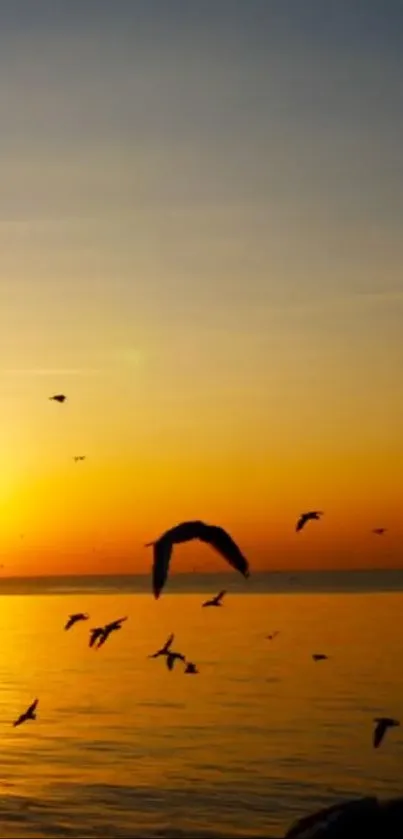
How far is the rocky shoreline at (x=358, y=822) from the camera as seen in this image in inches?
821

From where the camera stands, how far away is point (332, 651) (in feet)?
196

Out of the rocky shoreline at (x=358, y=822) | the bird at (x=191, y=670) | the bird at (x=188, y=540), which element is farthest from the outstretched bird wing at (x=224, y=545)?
the bird at (x=191, y=670)

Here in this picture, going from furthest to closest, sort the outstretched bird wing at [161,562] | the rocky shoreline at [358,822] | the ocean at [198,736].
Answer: the ocean at [198,736]
the rocky shoreline at [358,822]
the outstretched bird wing at [161,562]

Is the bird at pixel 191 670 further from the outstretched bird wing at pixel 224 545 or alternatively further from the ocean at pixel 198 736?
the outstretched bird wing at pixel 224 545

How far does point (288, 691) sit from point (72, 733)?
10.1m

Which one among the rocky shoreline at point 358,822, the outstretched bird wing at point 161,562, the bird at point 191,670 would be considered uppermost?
the bird at point 191,670

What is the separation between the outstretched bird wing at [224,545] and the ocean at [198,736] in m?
9.30

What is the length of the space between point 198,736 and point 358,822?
16183mm

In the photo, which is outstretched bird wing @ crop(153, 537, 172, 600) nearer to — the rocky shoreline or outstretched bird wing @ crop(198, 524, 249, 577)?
outstretched bird wing @ crop(198, 524, 249, 577)

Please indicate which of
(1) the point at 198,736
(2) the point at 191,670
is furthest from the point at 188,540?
(2) the point at 191,670

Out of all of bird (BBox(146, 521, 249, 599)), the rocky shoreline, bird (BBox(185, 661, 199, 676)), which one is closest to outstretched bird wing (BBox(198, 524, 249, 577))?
bird (BBox(146, 521, 249, 599))

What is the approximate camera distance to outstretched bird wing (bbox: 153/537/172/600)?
1750 centimetres

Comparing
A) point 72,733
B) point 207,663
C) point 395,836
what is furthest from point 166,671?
point 395,836

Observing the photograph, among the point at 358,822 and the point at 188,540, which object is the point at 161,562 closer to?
the point at 188,540
